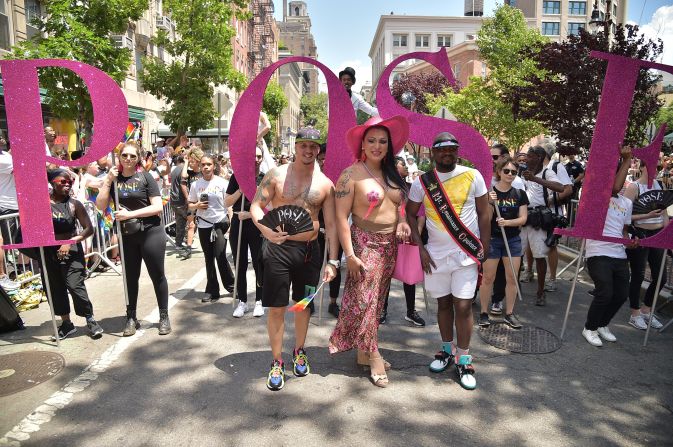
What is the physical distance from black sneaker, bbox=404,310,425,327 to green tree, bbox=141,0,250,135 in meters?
16.9

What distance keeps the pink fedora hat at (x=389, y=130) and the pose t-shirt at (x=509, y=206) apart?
1.88m

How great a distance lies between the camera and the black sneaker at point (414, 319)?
5297 mm

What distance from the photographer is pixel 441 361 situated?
414 centimetres

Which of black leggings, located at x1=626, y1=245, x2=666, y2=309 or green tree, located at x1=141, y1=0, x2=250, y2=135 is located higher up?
green tree, located at x1=141, y1=0, x2=250, y2=135

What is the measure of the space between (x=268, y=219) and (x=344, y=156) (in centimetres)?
145

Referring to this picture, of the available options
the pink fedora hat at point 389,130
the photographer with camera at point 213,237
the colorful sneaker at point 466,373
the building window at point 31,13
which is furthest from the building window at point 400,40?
the colorful sneaker at point 466,373

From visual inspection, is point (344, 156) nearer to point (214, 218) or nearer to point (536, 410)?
point (214, 218)

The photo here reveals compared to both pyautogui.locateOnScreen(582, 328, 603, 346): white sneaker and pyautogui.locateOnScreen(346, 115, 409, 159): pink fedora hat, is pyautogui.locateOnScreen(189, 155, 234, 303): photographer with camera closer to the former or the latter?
pyautogui.locateOnScreen(346, 115, 409, 159): pink fedora hat

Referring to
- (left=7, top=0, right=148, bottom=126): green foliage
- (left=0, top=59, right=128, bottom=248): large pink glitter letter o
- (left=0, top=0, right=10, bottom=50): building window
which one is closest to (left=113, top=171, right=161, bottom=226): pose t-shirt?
(left=0, top=59, right=128, bottom=248): large pink glitter letter o

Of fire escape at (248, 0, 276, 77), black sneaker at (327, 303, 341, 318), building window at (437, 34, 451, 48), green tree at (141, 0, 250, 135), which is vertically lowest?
black sneaker at (327, 303, 341, 318)

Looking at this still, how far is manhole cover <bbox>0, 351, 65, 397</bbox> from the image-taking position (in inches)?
152

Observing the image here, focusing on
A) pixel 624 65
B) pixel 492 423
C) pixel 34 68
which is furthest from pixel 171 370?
pixel 624 65

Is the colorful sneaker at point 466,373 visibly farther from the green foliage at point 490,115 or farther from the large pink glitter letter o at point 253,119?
the green foliage at point 490,115

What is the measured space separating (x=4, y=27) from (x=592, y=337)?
18279mm
